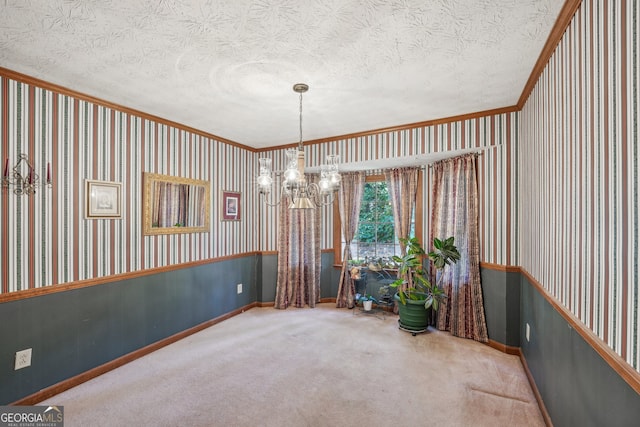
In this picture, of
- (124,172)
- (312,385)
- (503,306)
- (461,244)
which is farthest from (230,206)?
(503,306)

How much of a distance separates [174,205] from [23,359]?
190 centimetres

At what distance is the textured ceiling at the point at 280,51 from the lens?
169 centimetres

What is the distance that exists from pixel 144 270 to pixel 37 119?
1693mm

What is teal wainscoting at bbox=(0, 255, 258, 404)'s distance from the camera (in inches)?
93.0

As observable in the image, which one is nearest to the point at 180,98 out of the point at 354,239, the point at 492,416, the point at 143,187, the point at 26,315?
the point at 143,187

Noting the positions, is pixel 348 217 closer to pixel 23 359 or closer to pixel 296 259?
pixel 296 259

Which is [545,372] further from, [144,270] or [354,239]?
[144,270]

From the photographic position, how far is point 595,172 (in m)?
1.40

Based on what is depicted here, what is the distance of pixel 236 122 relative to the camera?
3.68 meters

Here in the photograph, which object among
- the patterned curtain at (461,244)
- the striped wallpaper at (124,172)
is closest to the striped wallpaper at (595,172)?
the striped wallpaper at (124,172)

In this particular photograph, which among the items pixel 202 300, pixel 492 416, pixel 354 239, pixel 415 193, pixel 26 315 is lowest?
pixel 492 416

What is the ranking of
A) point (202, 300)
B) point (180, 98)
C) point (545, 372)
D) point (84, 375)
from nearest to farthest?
point (545, 372)
point (84, 375)
point (180, 98)
point (202, 300)

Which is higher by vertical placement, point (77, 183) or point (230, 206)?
point (77, 183)

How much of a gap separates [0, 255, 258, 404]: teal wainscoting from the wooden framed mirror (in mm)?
540
